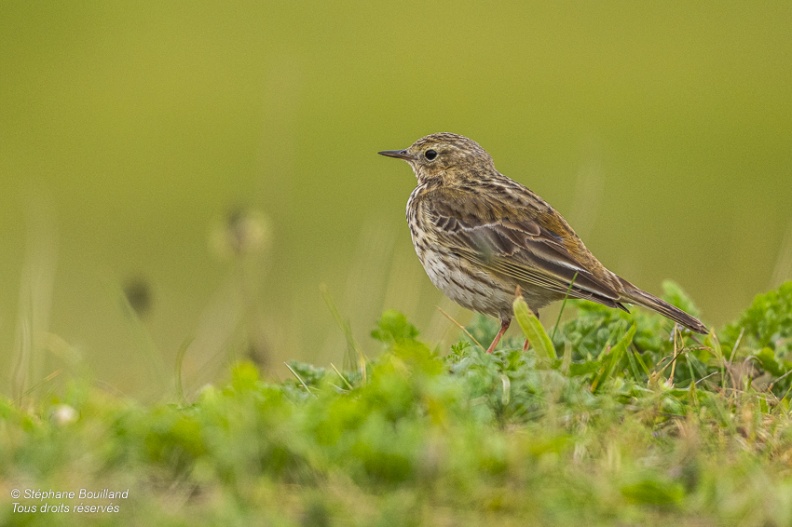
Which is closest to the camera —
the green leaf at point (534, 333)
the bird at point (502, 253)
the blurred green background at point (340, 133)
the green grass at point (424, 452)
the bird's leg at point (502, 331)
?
the green grass at point (424, 452)

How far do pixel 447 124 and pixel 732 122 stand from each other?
5669 mm

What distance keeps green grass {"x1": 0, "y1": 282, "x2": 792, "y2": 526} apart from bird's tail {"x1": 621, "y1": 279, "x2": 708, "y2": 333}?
0.99m

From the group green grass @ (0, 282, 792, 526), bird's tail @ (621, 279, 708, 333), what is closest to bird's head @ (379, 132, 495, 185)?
bird's tail @ (621, 279, 708, 333)

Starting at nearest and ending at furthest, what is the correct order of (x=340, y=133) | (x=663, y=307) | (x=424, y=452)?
(x=424, y=452) → (x=663, y=307) → (x=340, y=133)

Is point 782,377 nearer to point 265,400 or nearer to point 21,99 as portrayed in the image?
point 265,400

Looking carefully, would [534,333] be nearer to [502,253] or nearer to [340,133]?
[502,253]

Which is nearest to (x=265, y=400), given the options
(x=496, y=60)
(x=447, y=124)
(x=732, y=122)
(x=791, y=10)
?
(x=447, y=124)

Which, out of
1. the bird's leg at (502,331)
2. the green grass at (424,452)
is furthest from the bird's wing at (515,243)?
the green grass at (424,452)

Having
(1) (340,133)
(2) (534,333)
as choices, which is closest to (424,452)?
(2) (534,333)

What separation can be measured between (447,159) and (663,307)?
2.52 m

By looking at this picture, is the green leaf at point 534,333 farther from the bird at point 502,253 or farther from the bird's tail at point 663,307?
the bird at point 502,253

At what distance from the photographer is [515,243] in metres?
6.65

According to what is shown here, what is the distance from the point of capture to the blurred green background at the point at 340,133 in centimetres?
1517

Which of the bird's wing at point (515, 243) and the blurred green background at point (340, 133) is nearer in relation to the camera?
the bird's wing at point (515, 243)
